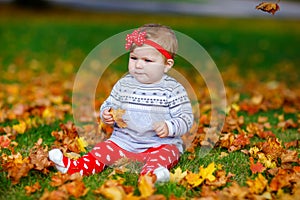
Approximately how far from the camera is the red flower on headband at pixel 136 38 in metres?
3.28

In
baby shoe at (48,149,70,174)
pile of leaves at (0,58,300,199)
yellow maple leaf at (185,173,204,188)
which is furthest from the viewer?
baby shoe at (48,149,70,174)

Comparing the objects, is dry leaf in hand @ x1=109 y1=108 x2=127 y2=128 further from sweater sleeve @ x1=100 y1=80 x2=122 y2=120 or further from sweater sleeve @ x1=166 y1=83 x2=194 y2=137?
sweater sleeve @ x1=166 y1=83 x2=194 y2=137

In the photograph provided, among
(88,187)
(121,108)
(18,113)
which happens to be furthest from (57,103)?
(88,187)

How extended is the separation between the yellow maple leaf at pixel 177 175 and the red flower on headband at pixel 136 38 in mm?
866

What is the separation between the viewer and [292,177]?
3.08m

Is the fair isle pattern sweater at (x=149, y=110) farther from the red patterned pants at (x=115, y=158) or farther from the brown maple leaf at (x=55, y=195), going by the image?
the brown maple leaf at (x=55, y=195)

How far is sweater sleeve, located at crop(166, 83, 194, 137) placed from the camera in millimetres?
3357

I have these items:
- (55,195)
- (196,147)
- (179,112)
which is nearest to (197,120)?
(196,147)

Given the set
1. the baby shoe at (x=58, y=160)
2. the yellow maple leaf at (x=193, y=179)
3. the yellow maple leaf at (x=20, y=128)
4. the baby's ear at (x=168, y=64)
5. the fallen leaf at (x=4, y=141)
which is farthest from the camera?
the yellow maple leaf at (x=20, y=128)

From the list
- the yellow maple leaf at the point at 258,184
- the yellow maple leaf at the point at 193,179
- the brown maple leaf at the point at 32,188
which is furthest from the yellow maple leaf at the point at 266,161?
the brown maple leaf at the point at 32,188

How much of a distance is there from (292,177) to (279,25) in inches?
509

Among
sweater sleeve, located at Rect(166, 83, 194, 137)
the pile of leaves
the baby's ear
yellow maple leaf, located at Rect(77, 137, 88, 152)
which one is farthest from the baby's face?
yellow maple leaf, located at Rect(77, 137, 88, 152)

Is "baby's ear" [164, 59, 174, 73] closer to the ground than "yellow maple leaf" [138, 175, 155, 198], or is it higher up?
higher up

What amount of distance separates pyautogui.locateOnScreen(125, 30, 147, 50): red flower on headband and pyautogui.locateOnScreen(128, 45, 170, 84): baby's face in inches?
A: 1.9
